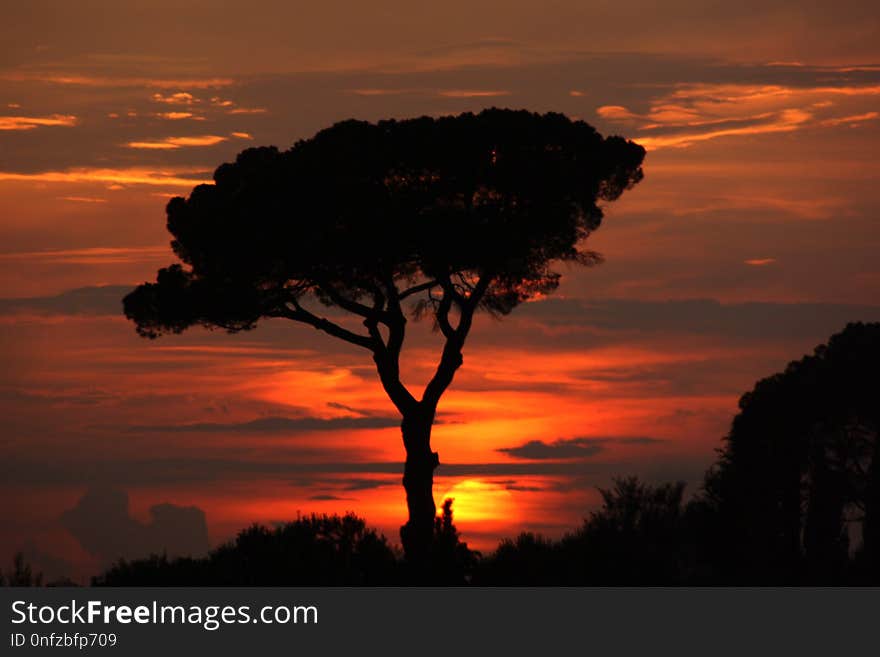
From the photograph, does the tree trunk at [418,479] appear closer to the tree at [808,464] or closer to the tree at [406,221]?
the tree at [406,221]

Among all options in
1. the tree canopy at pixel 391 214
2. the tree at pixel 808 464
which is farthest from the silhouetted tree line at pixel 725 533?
the tree canopy at pixel 391 214

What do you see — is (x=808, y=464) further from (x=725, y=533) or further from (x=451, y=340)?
(x=451, y=340)

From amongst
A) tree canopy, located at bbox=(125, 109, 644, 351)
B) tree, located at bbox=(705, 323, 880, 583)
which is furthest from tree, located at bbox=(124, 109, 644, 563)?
tree, located at bbox=(705, 323, 880, 583)

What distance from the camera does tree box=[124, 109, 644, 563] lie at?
37656 mm

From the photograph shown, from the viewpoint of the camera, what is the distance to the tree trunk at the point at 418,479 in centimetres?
3625

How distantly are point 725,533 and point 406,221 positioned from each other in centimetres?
1943

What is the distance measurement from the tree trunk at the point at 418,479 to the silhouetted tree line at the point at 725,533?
74cm

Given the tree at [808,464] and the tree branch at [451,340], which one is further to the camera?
the tree at [808,464]

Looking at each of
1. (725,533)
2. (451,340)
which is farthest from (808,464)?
(451,340)

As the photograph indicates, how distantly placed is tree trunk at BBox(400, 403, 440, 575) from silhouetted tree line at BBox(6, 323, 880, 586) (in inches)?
29.2

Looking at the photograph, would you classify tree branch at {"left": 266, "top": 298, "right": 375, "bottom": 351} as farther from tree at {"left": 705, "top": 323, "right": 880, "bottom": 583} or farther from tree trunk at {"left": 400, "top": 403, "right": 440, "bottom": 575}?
tree at {"left": 705, "top": 323, "right": 880, "bottom": 583}

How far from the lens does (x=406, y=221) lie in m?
37.8

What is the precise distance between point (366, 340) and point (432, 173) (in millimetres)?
4903
